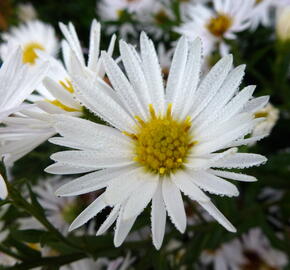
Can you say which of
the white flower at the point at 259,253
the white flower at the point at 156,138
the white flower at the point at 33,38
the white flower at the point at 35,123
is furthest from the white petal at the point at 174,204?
the white flower at the point at 33,38

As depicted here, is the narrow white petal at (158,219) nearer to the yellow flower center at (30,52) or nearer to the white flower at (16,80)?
the white flower at (16,80)

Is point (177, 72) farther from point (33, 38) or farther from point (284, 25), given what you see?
point (33, 38)

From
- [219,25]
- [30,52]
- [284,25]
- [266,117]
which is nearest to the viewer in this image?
[266,117]

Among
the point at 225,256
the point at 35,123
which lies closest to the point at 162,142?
the point at 35,123

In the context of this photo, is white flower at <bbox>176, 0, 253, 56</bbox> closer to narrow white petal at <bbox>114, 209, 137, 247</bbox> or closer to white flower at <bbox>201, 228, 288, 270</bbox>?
white flower at <bbox>201, 228, 288, 270</bbox>

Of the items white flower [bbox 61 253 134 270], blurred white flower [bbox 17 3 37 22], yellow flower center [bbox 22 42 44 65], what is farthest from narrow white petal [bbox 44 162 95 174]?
blurred white flower [bbox 17 3 37 22]
